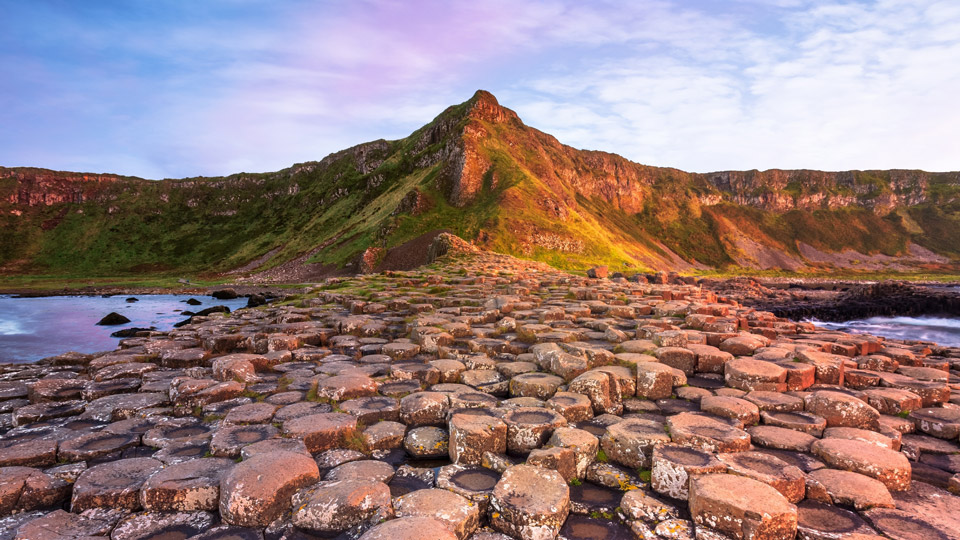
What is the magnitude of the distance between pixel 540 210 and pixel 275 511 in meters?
59.8

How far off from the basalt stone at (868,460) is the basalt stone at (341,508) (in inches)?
170

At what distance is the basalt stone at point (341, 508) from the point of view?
332 centimetres

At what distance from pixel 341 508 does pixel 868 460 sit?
4.91 metres

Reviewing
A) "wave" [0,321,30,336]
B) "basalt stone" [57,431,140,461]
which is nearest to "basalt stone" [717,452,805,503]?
"basalt stone" [57,431,140,461]

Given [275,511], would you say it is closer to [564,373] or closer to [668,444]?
[668,444]

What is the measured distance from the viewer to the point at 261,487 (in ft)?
11.4

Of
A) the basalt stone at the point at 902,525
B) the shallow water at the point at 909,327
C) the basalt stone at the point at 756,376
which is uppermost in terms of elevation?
the basalt stone at the point at 756,376

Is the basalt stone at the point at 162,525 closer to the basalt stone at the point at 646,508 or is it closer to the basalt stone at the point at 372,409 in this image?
the basalt stone at the point at 372,409

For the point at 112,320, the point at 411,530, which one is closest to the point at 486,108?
the point at 112,320

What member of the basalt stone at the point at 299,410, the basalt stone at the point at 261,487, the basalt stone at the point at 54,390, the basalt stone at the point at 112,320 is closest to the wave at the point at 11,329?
the basalt stone at the point at 112,320

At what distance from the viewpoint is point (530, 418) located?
4.87 meters

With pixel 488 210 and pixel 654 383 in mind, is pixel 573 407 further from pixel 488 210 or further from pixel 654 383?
pixel 488 210

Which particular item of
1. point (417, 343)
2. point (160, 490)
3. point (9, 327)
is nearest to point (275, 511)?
point (160, 490)

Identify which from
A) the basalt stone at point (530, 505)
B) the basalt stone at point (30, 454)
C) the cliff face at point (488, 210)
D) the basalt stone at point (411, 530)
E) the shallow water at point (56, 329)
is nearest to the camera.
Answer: the basalt stone at point (411, 530)
